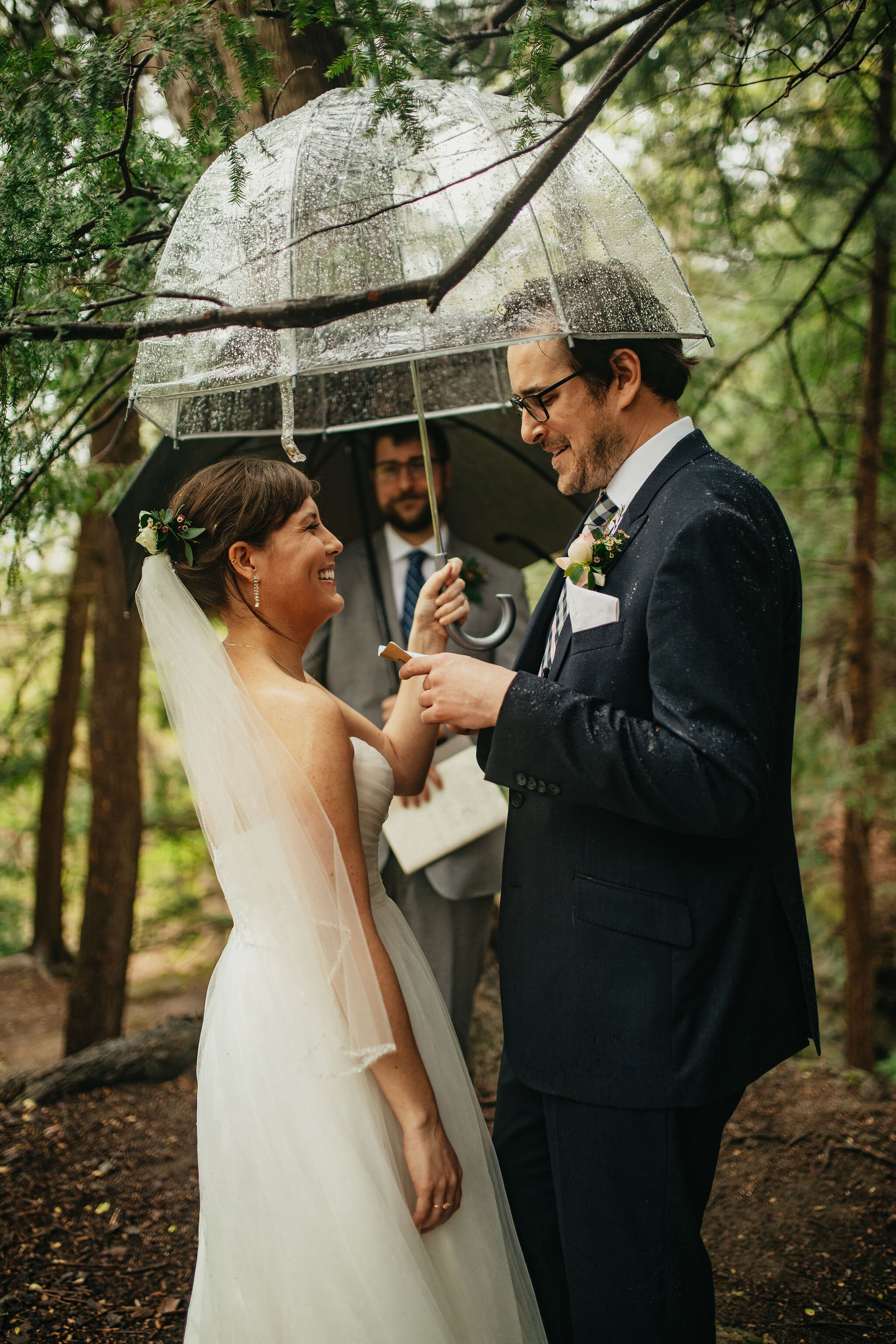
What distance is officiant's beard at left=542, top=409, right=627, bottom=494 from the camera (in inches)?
78.7

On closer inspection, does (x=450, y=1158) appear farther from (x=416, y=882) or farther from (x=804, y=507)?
(x=804, y=507)

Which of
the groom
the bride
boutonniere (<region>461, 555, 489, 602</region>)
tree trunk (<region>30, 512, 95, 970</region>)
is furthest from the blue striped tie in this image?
tree trunk (<region>30, 512, 95, 970</region>)

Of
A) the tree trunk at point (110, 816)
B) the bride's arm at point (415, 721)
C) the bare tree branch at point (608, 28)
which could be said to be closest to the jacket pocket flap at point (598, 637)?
the bride's arm at point (415, 721)

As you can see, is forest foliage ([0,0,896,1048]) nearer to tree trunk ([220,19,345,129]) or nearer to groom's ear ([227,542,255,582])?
tree trunk ([220,19,345,129])

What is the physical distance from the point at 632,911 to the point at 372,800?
73cm

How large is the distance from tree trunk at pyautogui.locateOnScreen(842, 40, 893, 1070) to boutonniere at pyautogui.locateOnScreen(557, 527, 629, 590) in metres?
3.73

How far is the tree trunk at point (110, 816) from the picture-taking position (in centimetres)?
468

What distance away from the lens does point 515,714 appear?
68.5 inches

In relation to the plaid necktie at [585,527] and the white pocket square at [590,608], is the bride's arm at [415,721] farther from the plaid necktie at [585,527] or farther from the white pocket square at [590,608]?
the white pocket square at [590,608]

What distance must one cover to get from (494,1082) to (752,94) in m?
5.96

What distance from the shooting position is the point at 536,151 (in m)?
2.05

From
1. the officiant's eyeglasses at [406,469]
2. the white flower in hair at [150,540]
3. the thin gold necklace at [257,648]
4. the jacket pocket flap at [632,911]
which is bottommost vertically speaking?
the jacket pocket flap at [632,911]

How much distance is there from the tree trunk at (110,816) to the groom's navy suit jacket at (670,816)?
3.32 meters

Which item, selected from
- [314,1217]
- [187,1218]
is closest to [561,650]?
[314,1217]
